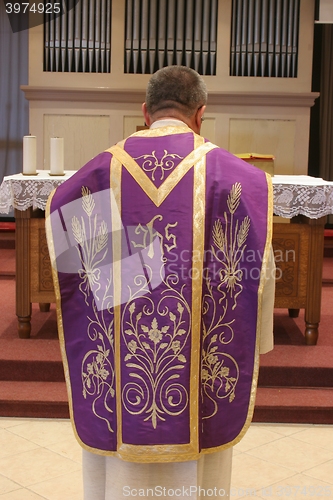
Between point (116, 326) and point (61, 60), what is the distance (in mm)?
5561

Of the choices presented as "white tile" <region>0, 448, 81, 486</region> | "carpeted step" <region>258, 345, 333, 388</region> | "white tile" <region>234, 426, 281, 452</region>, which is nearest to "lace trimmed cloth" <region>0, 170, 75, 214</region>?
"white tile" <region>0, 448, 81, 486</region>

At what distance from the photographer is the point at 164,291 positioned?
2.06 m

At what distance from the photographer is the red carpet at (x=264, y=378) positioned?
375 centimetres

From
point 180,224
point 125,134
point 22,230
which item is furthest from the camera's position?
point 125,134

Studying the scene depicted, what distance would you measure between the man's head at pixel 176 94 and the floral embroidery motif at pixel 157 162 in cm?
12

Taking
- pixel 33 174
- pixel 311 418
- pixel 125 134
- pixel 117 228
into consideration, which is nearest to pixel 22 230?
pixel 33 174

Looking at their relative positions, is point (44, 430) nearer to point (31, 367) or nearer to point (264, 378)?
point (31, 367)

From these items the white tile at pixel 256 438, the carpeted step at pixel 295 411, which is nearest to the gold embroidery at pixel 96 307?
the white tile at pixel 256 438

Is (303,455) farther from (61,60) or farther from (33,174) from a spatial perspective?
(61,60)

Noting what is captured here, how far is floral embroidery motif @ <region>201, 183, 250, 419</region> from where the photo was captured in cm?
208

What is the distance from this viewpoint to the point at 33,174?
4.48 m

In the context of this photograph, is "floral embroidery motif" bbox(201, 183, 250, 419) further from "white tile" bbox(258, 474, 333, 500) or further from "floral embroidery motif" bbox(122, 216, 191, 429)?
"white tile" bbox(258, 474, 333, 500)

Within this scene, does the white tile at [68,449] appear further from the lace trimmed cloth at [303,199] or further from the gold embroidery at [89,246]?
the lace trimmed cloth at [303,199]

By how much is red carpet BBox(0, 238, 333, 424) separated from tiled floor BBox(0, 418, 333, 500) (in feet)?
0.23
